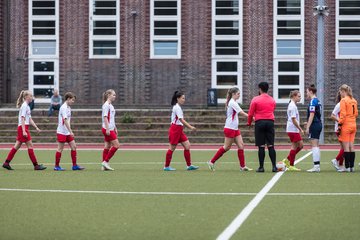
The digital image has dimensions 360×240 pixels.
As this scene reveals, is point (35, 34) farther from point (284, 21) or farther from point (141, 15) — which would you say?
point (284, 21)

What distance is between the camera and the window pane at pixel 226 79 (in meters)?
44.5

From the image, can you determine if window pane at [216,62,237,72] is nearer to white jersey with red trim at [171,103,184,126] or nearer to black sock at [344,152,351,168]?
white jersey with red trim at [171,103,184,126]

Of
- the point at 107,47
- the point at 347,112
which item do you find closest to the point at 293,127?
the point at 347,112

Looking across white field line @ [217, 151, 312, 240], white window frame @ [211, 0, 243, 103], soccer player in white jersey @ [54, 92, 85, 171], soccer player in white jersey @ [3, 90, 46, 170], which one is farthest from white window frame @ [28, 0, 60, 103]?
white field line @ [217, 151, 312, 240]

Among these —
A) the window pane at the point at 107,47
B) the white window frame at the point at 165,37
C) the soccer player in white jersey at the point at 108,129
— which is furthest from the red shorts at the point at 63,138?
the window pane at the point at 107,47

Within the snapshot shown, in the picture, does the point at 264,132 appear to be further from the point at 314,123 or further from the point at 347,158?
the point at 347,158

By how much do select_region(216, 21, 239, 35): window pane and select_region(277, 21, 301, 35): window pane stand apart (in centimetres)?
208

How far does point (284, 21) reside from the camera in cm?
4388

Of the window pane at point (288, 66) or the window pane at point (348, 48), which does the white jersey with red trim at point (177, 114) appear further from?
the window pane at point (348, 48)

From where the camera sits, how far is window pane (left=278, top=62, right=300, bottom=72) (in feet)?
145

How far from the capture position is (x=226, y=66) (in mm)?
44344

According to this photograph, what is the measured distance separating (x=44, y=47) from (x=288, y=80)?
1208cm

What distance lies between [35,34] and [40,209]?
113 ft

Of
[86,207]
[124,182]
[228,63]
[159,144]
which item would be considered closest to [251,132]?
[159,144]
